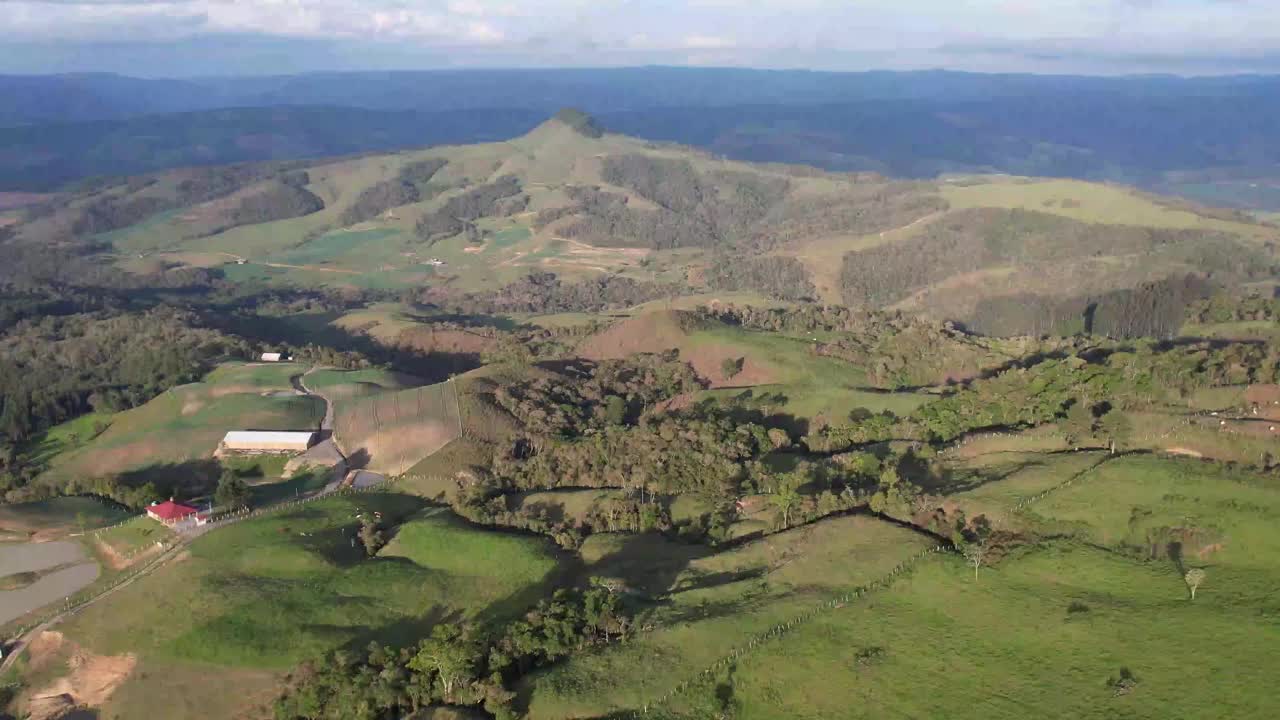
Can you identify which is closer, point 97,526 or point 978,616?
point 978,616

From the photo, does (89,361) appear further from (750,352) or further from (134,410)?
(750,352)

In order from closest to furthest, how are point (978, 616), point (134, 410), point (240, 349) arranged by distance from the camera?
point (978, 616) → point (134, 410) → point (240, 349)

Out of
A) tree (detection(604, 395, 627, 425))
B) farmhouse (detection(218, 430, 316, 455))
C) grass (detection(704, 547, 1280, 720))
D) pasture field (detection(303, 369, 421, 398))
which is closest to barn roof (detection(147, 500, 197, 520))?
farmhouse (detection(218, 430, 316, 455))

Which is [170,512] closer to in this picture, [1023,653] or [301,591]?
[301,591]

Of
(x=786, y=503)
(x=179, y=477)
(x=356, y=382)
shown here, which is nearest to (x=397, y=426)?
(x=356, y=382)

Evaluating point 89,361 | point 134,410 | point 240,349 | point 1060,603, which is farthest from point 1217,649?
point 89,361

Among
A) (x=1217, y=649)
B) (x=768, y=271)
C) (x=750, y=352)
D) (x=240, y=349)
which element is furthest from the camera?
(x=768, y=271)

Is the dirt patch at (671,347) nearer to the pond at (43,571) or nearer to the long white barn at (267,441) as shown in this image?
the long white barn at (267,441)
